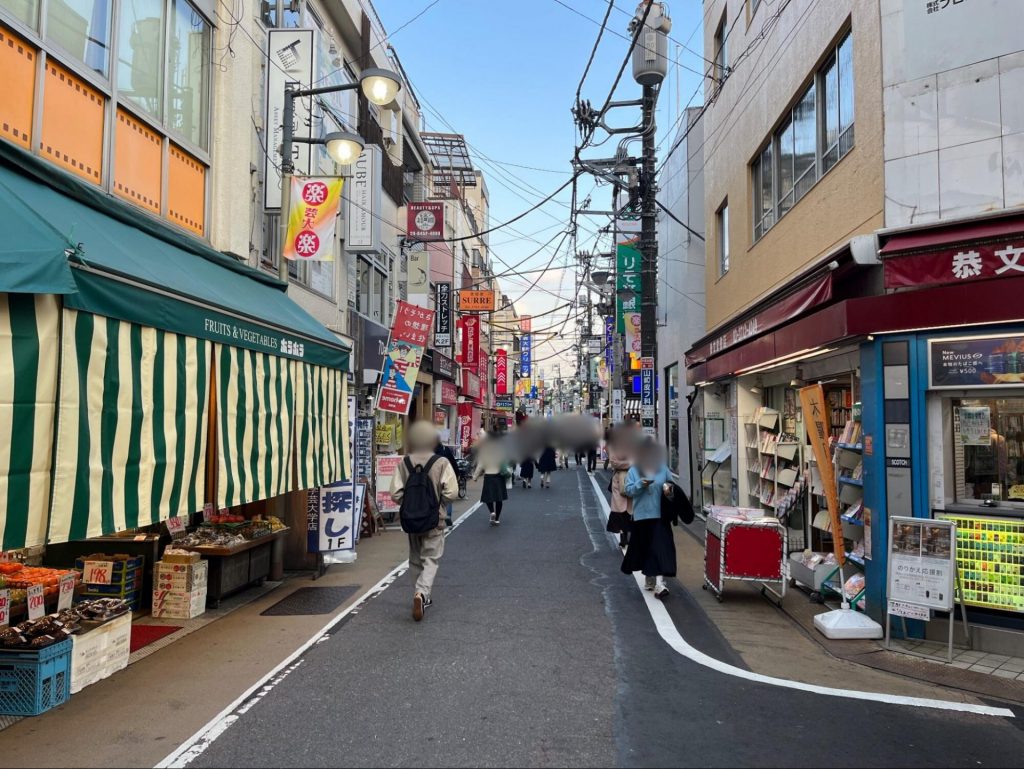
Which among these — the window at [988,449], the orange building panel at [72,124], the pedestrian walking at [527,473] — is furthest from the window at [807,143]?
the pedestrian walking at [527,473]

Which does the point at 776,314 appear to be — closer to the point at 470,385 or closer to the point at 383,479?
the point at 383,479

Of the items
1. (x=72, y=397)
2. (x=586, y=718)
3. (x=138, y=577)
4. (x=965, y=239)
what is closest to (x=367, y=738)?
(x=586, y=718)

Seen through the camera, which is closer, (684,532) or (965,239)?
(965,239)

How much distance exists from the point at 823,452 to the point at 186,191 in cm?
844

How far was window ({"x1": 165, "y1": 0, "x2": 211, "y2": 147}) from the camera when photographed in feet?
27.6

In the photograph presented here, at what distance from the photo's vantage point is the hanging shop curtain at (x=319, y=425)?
8352mm

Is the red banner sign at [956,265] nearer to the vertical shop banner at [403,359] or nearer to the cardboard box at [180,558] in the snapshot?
the cardboard box at [180,558]

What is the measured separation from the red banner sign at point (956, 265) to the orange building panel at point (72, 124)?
7843 millimetres

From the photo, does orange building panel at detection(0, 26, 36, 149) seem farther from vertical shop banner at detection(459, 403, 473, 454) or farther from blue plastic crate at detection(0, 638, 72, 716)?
vertical shop banner at detection(459, 403, 473, 454)

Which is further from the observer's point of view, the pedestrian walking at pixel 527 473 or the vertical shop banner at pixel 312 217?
the pedestrian walking at pixel 527 473

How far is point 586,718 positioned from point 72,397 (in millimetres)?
4072

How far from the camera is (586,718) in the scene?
458cm

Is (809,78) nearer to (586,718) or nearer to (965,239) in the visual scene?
(965,239)

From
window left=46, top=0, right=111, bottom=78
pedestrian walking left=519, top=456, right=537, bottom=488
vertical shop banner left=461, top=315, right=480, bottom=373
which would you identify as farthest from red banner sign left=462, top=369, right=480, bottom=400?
window left=46, top=0, right=111, bottom=78
